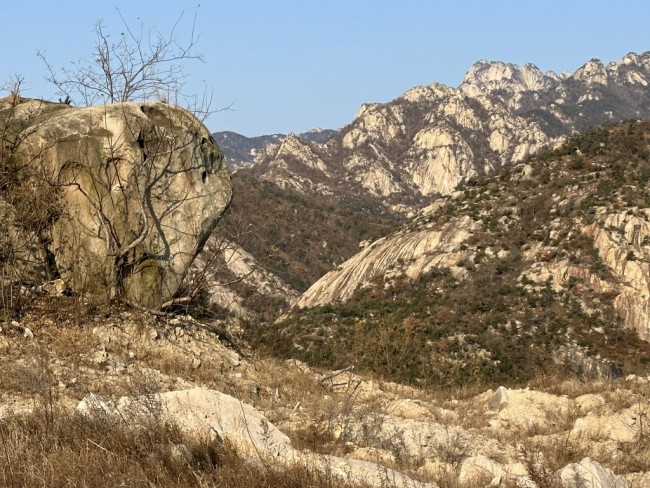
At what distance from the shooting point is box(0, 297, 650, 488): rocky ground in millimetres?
4500

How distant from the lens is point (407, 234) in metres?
51.8

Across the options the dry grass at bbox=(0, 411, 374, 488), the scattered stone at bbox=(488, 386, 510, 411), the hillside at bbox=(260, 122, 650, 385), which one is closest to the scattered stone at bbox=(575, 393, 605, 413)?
the scattered stone at bbox=(488, 386, 510, 411)

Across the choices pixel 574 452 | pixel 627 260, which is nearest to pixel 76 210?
pixel 574 452

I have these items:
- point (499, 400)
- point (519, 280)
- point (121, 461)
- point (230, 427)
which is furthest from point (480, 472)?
point (519, 280)

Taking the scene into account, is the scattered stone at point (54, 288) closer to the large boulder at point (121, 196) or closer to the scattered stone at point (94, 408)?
the large boulder at point (121, 196)

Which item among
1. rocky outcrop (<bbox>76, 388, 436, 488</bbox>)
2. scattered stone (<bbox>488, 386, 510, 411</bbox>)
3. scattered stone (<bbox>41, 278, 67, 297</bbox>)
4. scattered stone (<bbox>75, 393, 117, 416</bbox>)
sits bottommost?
scattered stone (<bbox>488, 386, 510, 411</bbox>)

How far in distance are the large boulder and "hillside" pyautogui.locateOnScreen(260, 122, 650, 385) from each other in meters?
15.2

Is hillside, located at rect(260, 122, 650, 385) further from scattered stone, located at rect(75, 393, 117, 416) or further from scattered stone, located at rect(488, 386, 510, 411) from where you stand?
scattered stone, located at rect(75, 393, 117, 416)

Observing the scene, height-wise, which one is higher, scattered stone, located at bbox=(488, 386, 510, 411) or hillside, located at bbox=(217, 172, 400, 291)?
hillside, located at bbox=(217, 172, 400, 291)

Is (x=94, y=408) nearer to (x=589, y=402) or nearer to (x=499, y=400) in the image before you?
(x=499, y=400)

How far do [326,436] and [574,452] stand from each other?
287cm

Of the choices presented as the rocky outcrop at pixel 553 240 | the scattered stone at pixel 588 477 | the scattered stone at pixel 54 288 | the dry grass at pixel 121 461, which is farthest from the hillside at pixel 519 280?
the dry grass at pixel 121 461

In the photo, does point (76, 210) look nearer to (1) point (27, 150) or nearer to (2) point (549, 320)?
(1) point (27, 150)

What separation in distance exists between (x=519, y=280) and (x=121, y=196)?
3427 centimetres
